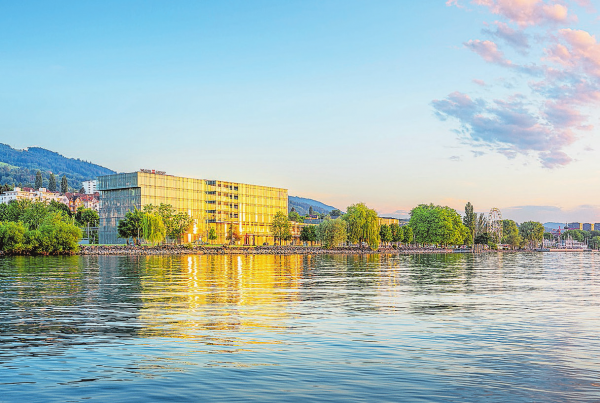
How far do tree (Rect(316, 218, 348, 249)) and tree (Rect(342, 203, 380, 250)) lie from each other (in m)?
2.45

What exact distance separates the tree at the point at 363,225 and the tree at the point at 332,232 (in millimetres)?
2450

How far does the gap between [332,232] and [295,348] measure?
16582cm

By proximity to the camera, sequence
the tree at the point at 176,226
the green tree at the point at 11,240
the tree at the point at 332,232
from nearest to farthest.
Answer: the green tree at the point at 11,240, the tree at the point at 176,226, the tree at the point at 332,232

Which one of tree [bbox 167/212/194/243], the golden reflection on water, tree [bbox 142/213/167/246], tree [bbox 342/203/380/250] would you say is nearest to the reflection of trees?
the golden reflection on water

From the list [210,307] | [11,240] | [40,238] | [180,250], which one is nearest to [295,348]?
[210,307]

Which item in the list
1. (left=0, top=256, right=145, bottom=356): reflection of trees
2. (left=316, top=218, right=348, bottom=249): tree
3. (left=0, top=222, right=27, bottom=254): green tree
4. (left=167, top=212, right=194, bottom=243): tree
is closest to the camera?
(left=0, top=256, right=145, bottom=356): reflection of trees

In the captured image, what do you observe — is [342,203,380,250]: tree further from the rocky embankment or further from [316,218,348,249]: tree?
the rocky embankment

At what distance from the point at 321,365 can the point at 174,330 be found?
8.56 meters

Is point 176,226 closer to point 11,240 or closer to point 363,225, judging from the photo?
point 363,225

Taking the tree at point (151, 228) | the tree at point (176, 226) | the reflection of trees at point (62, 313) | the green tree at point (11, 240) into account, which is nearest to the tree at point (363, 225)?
the tree at point (176, 226)

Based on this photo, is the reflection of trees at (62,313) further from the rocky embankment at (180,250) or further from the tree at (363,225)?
the tree at (363,225)

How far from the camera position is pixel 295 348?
69.1 feet

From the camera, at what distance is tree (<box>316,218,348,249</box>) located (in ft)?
610

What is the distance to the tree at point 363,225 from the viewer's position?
185750 mm
